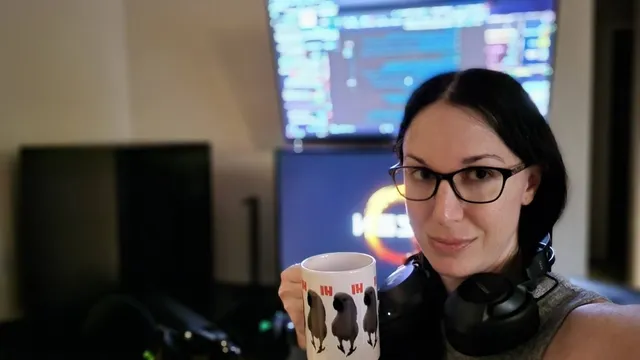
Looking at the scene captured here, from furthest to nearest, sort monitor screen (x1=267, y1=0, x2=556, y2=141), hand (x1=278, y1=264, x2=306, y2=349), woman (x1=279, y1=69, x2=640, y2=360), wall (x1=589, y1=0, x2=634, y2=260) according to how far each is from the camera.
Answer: wall (x1=589, y1=0, x2=634, y2=260) → monitor screen (x1=267, y1=0, x2=556, y2=141) → hand (x1=278, y1=264, x2=306, y2=349) → woman (x1=279, y1=69, x2=640, y2=360)

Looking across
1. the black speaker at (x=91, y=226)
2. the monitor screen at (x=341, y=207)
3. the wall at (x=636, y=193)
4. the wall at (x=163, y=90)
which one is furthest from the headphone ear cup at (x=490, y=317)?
the wall at (x=636, y=193)

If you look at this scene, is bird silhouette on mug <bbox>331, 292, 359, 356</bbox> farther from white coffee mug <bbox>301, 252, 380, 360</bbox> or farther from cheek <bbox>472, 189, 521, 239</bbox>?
cheek <bbox>472, 189, 521, 239</bbox>

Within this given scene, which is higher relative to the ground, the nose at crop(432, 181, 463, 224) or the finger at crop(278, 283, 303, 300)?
the nose at crop(432, 181, 463, 224)

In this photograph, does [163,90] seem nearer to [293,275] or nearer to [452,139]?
[293,275]

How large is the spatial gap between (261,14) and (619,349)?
165 cm

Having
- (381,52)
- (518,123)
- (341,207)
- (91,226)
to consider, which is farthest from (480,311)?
(91,226)

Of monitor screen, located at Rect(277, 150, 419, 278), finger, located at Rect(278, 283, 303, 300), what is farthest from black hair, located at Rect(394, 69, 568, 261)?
monitor screen, located at Rect(277, 150, 419, 278)

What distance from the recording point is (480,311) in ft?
2.33

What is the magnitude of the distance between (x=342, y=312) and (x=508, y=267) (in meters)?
0.24

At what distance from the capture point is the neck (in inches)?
30.9

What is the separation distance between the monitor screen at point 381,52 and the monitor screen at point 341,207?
0.14m

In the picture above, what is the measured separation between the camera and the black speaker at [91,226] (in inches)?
72.7

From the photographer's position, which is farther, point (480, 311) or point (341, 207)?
point (341, 207)

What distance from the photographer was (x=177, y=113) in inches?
86.7
